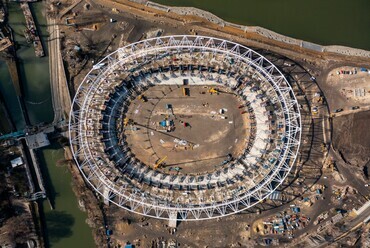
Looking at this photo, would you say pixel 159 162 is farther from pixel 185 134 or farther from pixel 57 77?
pixel 57 77

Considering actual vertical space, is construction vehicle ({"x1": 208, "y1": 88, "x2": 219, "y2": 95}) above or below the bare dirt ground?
above

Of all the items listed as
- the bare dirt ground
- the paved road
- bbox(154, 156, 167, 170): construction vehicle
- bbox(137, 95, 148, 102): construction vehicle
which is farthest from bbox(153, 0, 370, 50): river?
bbox(154, 156, 167, 170): construction vehicle

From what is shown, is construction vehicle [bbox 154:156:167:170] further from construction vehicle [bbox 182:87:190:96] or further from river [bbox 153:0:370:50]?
river [bbox 153:0:370:50]

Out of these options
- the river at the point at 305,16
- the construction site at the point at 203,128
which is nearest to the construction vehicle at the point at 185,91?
the construction site at the point at 203,128

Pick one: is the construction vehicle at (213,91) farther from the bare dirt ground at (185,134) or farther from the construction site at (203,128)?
the bare dirt ground at (185,134)

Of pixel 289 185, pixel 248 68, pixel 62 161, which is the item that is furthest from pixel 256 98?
pixel 62 161

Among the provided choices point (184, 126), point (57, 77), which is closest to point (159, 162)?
point (184, 126)
